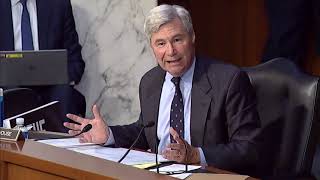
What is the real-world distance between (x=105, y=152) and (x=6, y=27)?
80.7 inches

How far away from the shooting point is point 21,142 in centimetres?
237

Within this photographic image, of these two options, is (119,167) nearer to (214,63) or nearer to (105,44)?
(214,63)

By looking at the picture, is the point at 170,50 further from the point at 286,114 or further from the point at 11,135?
the point at 11,135

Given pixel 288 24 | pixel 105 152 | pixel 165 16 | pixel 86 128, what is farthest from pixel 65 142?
pixel 288 24

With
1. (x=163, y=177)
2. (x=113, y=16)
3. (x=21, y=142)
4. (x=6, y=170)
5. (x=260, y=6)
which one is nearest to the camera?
(x=163, y=177)

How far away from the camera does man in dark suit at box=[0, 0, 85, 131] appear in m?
4.46

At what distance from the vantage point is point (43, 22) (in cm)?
454

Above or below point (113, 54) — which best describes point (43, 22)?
above

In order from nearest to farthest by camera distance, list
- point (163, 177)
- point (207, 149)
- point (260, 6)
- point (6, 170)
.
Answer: point (163, 177), point (6, 170), point (207, 149), point (260, 6)

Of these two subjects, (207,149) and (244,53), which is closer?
(207,149)

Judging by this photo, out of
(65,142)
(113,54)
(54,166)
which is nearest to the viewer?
(54,166)

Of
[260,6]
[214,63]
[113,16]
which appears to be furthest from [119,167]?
[260,6]

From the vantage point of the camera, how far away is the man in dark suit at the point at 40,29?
14.6 feet

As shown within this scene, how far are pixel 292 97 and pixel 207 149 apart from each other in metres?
0.49
